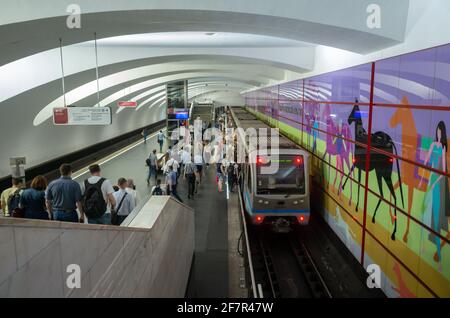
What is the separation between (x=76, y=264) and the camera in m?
2.91

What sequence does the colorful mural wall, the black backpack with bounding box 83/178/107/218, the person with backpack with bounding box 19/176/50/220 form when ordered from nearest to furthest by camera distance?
the colorful mural wall → the person with backpack with bounding box 19/176/50/220 → the black backpack with bounding box 83/178/107/218

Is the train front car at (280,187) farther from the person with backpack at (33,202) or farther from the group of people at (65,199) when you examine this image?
the person with backpack at (33,202)

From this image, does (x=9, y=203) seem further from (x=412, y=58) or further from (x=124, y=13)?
(x=412, y=58)

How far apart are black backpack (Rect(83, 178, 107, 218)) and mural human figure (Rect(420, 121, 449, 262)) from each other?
4706 mm

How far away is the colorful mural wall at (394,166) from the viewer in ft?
16.3

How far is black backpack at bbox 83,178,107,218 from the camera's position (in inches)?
224

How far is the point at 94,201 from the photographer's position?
5.72 m

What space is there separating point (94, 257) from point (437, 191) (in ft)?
14.2

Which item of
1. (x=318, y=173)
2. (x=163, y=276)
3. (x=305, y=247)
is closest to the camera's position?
(x=163, y=276)

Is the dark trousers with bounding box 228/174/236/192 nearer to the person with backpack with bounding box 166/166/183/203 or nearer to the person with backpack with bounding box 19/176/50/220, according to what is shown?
the person with backpack with bounding box 166/166/183/203

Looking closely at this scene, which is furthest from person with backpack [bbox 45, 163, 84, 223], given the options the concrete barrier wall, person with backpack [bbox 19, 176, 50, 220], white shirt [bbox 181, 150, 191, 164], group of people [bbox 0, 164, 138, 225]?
white shirt [bbox 181, 150, 191, 164]

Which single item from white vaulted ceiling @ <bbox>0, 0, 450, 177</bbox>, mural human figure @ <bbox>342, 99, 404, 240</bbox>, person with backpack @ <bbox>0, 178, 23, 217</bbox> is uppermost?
white vaulted ceiling @ <bbox>0, 0, 450, 177</bbox>

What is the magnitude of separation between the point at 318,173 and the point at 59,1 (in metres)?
7.94
